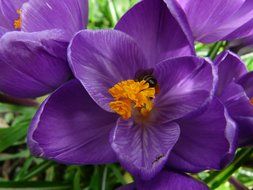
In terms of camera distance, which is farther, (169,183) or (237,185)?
(237,185)

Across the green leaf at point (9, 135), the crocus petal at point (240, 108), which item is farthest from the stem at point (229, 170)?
the green leaf at point (9, 135)

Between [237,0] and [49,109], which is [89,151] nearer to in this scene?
[49,109]

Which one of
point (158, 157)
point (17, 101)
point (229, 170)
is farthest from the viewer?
point (17, 101)

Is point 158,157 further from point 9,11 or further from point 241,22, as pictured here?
point 9,11

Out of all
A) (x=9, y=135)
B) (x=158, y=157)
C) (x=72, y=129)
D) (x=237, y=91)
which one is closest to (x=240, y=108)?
(x=237, y=91)

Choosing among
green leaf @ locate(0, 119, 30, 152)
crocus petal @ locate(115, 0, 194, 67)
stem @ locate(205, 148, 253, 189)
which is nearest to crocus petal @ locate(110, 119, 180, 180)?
crocus petal @ locate(115, 0, 194, 67)
